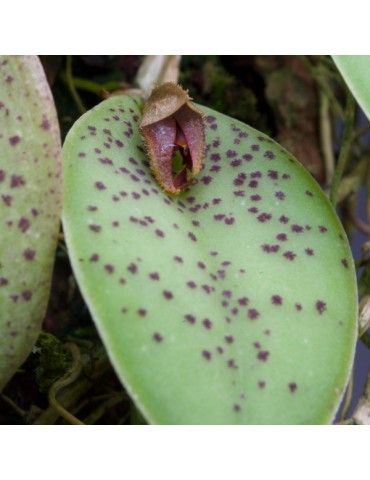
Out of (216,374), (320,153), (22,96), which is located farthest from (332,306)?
(320,153)

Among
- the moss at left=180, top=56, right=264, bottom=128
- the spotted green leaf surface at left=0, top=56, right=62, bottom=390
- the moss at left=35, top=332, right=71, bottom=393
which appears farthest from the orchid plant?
the moss at left=180, top=56, right=264, bottom=128

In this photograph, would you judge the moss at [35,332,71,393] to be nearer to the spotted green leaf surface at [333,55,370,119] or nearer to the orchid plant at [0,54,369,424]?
the orchid plant at [0,54,369,424]

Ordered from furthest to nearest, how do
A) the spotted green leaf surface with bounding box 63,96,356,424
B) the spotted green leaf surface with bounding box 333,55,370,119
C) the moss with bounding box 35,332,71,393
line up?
the moss with bounding box 35,332,71,393
the spotted green leaf surface with bounding box 333,55,370,119
the spotted green leaf surface with bounding box 63,96,356,424

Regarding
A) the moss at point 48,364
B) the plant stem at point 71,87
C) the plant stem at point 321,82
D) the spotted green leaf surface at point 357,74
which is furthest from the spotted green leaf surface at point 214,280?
the plant stem at point 321,82

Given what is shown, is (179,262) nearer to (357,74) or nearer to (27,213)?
(27,213)

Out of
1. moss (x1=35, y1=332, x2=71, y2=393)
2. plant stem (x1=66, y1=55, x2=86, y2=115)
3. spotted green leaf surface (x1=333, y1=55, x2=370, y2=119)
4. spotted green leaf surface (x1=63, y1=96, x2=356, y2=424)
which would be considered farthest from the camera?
plant stem (x1=66, y1=55, x2=86, y2=115)

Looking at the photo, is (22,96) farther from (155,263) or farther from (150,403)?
(150,403)

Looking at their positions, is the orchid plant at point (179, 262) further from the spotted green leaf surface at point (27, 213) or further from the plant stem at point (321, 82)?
the plant stem at point (321, 82)

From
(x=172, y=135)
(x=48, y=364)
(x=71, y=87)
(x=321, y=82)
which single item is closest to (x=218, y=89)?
(x=321, y=82)
